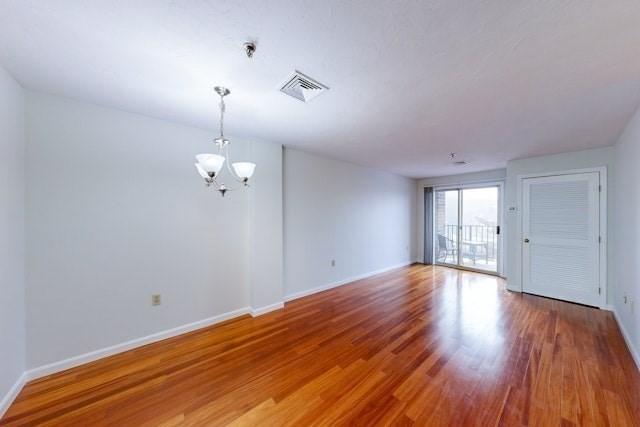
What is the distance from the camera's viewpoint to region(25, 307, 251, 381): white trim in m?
1.96

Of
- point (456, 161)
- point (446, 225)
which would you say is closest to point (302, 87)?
point (456, 161)

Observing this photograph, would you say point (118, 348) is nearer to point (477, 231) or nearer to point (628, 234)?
point (628, 234)

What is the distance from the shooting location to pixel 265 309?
324 cm

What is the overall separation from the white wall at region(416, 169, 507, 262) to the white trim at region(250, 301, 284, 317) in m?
4.48

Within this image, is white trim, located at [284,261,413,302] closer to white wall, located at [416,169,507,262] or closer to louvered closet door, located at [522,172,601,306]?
white wall, located at [416,169,507,262]

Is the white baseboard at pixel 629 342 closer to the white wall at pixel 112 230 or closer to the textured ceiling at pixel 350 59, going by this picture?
the textured ceiling at pixel 350 59

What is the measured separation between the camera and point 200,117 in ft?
8.07

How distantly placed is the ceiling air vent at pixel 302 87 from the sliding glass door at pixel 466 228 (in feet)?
16.5

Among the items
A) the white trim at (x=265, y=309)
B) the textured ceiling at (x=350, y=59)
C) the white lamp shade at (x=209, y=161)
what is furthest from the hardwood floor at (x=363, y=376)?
the textured ceiling at (x=350, y=59)

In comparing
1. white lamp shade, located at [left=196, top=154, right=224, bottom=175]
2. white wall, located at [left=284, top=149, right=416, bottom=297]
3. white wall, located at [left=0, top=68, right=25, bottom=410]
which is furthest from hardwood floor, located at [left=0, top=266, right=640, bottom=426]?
white lamp shade, located at [left=196, top=154, right=224, bottom=175]

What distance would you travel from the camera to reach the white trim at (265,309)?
314 centimetres

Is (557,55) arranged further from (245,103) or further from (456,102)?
(245,103)

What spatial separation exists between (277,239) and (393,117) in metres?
2.17

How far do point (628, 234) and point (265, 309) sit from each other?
13.8ft
